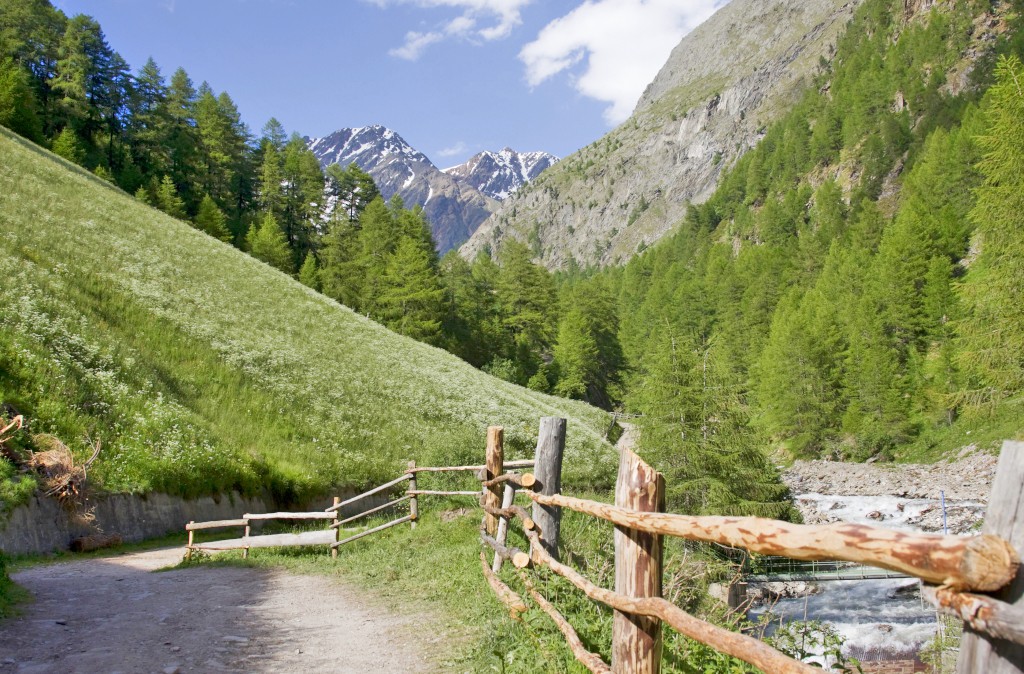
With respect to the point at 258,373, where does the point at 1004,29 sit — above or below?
above

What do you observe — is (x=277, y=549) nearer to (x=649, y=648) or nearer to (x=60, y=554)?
(x=60, y=554)

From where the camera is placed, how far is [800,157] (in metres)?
145

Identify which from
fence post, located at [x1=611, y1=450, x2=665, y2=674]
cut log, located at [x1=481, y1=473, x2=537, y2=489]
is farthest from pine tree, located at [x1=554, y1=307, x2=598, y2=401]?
fence post, located at [x1=611, y1=450, x2=665, y2=674]

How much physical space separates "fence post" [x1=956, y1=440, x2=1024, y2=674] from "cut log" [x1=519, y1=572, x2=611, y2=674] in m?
2.99

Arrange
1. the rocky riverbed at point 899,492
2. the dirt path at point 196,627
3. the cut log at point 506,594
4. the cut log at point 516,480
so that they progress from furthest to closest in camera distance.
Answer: the rocky riverbed at point 899,492
the cut log at point 516,480
the cut log at point 506,594
the dirt path at point 196,627

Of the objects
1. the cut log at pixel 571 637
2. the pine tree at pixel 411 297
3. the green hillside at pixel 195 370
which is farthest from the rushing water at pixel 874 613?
the pine tree at pixel 411 297

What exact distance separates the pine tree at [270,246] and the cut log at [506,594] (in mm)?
59337

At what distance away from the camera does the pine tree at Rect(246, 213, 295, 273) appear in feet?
205

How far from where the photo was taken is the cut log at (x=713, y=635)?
3080 mm

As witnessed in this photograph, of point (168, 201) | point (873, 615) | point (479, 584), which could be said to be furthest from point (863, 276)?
point (479, 584)

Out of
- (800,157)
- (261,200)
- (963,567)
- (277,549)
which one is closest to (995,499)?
(963,567)

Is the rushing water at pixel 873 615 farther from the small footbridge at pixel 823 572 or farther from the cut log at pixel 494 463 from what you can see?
the cut log at pixel 494 463

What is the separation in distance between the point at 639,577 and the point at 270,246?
64.2 meters

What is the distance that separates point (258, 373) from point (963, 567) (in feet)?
82.2
